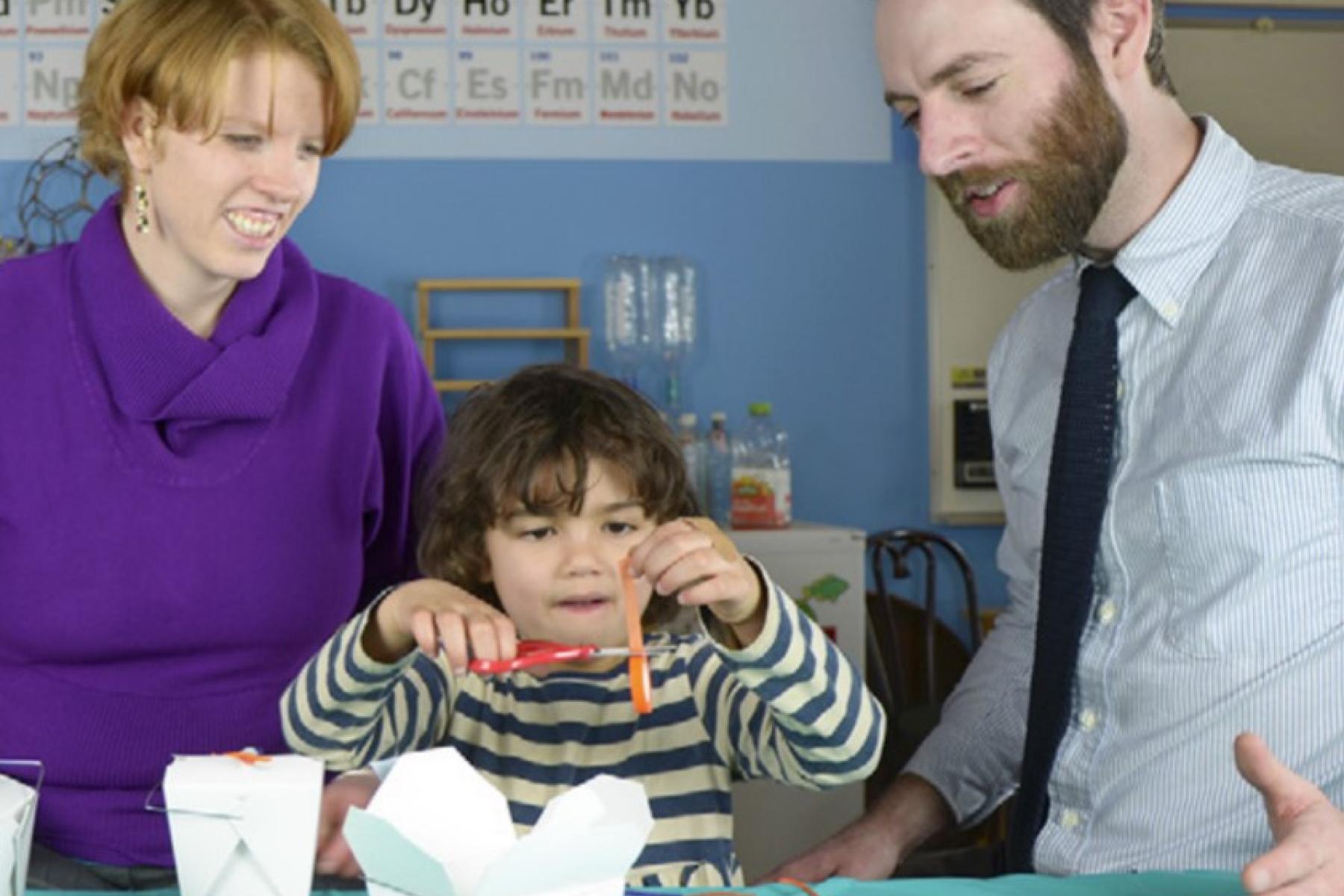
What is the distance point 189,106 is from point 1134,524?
3.26 ft

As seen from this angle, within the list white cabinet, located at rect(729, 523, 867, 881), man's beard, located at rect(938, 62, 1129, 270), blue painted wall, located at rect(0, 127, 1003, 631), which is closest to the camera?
man's beard, located at rect(938, 62, 1129, 270)

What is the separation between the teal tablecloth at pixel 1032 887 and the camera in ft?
4.16

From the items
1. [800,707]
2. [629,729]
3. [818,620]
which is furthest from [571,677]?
[818,620]

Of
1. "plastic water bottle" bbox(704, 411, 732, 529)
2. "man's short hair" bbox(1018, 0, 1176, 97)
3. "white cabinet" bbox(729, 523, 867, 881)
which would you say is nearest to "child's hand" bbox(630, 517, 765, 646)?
"man's short hair" bbox(1018, 0, 1176, 97)

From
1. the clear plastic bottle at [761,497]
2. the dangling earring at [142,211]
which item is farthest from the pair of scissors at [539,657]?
the clear plastic bottle at [761,497]

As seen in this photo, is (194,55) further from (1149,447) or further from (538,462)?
(1149,447)

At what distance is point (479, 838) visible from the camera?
1.15m

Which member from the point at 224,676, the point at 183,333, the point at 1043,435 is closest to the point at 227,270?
the point at 183,333

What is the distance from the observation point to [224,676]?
1.75m

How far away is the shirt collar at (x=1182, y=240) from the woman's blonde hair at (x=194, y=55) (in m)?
0.81

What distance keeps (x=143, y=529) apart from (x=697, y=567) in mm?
653

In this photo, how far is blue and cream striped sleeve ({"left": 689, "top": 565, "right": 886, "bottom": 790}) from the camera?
1.43 meters

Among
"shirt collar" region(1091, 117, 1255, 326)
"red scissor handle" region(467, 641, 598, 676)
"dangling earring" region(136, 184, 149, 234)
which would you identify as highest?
"dangling earring" region(136, 184, 149, 234)

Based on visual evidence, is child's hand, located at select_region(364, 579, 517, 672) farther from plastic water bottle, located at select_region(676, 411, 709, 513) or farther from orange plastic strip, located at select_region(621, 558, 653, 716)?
plastic water bottle, located at select_region(676, 411, 709, 513)
